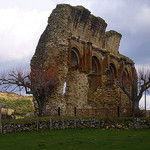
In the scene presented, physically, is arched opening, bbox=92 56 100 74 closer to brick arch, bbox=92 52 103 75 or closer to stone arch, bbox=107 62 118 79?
brick arch, bbox=92 52 103 75

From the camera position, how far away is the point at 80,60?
83.7 ft

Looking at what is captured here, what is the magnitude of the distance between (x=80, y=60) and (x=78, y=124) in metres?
8.68

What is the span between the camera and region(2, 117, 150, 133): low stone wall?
55.4 feet

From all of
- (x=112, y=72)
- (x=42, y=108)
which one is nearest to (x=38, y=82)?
(x=42, y=108)

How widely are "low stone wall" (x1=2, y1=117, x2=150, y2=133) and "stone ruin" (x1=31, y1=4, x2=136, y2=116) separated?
3.05 meters

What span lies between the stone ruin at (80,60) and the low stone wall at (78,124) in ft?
9.99

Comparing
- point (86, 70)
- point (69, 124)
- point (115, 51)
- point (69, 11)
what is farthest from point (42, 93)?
point (115, 51)

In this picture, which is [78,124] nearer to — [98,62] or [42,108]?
[42,108]

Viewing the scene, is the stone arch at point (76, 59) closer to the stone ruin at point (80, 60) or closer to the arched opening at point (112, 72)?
the stone ruin at point (80, 60)

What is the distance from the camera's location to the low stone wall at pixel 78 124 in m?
16.9

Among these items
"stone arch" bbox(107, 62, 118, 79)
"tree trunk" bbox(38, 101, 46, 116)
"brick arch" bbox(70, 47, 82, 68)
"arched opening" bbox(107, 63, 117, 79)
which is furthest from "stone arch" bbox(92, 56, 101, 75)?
"tree trunk" bbox(38, 101, 46, 116)

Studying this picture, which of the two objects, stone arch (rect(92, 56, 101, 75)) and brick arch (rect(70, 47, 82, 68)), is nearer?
brick arch (rect(70, 47, 82, 68))

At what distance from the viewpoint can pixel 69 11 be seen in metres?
23.3

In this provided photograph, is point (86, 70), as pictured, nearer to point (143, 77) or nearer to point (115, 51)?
point (143, 77)
